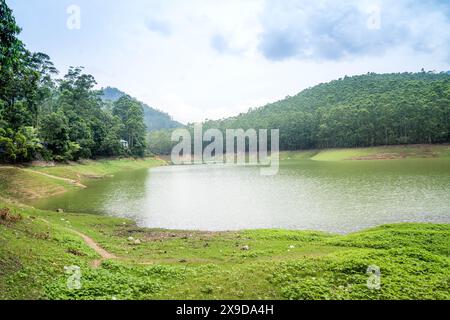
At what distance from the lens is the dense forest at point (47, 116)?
31508 mm

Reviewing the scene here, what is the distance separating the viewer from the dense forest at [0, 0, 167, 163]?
31508mm

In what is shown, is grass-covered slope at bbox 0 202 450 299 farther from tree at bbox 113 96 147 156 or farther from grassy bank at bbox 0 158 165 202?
tree at bbox 113 96 147 156

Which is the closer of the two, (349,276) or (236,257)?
(349,276)

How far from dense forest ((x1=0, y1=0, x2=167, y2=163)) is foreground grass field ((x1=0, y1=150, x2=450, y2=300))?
16.1m

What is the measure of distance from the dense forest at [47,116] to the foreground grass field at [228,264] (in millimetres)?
16105

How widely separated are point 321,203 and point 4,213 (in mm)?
24053

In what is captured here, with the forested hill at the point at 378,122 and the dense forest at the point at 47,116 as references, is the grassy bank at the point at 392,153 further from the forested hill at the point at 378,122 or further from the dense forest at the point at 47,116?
the dense forest at the point at 47,116

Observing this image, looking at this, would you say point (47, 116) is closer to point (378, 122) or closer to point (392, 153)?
point (392, 153)

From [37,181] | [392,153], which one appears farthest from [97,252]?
[392,153]

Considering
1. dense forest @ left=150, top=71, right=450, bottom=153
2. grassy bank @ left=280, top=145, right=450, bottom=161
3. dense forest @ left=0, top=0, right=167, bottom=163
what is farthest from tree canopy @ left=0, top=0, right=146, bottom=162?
grassy bank @ left=280, top=145, right=450, bottom=161

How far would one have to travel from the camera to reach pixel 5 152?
49344mm

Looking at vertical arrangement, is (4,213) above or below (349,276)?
above
